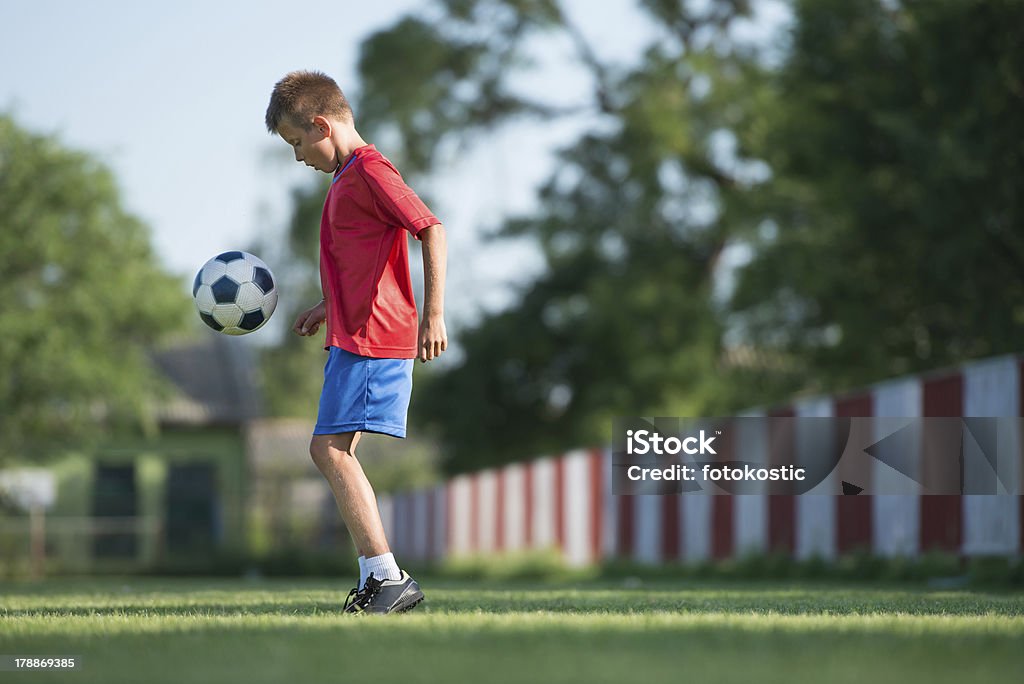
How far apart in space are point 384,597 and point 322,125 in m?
1.75

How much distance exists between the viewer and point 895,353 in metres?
18.6

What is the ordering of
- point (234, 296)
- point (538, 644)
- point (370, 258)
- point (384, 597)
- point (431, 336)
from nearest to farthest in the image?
point (538, 644), point (384, 597), point (431, 336), point (370, 258), point (234, 296)

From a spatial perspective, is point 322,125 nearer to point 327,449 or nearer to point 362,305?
point 362,305

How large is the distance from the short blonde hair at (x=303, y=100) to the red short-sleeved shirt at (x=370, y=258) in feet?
0.66

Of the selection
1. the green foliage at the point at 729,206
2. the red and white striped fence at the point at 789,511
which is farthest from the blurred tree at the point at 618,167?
the red and white striped fence at the point at 789,511

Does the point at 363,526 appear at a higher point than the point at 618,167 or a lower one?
lower

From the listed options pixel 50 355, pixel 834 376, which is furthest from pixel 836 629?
pixel 50 355

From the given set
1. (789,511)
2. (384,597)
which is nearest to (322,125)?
(384,597)

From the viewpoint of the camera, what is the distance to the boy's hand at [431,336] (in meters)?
4.92

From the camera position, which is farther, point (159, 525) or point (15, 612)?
point (159, 525)

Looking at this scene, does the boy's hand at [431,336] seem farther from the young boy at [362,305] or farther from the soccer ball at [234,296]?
the soccer ball at [234,296]

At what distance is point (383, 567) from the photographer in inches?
191

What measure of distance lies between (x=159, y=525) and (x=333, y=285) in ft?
90.8

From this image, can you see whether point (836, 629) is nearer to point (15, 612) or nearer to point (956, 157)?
point (15, 612)
